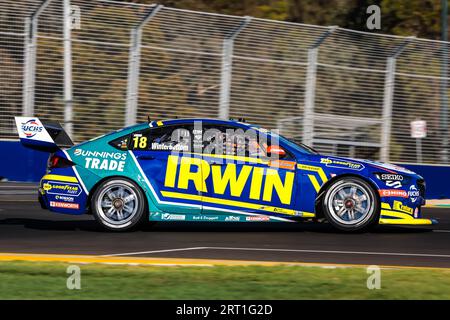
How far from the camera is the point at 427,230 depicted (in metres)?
12.1

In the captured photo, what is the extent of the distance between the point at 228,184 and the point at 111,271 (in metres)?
3.28

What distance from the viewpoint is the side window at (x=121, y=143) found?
37.1 feet

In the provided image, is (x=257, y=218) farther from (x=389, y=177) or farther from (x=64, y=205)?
(x=64, y=205)

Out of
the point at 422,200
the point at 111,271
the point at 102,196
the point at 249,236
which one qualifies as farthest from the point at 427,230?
the point at 111,271

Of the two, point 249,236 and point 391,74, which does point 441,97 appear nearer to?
point 391,74

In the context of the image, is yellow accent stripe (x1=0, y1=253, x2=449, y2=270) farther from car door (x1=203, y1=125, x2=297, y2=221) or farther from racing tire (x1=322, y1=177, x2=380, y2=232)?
racing tire (x1=322, y1=177, x2=380, y2=232)

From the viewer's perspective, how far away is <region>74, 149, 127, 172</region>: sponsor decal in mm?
11172

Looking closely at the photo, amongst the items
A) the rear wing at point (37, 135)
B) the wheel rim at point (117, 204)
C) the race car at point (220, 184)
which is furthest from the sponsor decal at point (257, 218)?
the rear wing at point (37, 135)

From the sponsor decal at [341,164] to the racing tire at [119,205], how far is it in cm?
234

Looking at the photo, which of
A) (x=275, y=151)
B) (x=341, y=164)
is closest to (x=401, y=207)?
(x=341, y=164)

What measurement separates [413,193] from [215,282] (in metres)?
4.49

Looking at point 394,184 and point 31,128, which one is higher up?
point 31,128

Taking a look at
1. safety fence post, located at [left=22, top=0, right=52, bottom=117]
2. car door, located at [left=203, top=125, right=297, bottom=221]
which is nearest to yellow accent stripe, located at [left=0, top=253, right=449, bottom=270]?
car door, located at [left=203, top=125, right=297, bottom=221]

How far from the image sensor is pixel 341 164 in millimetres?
11180
